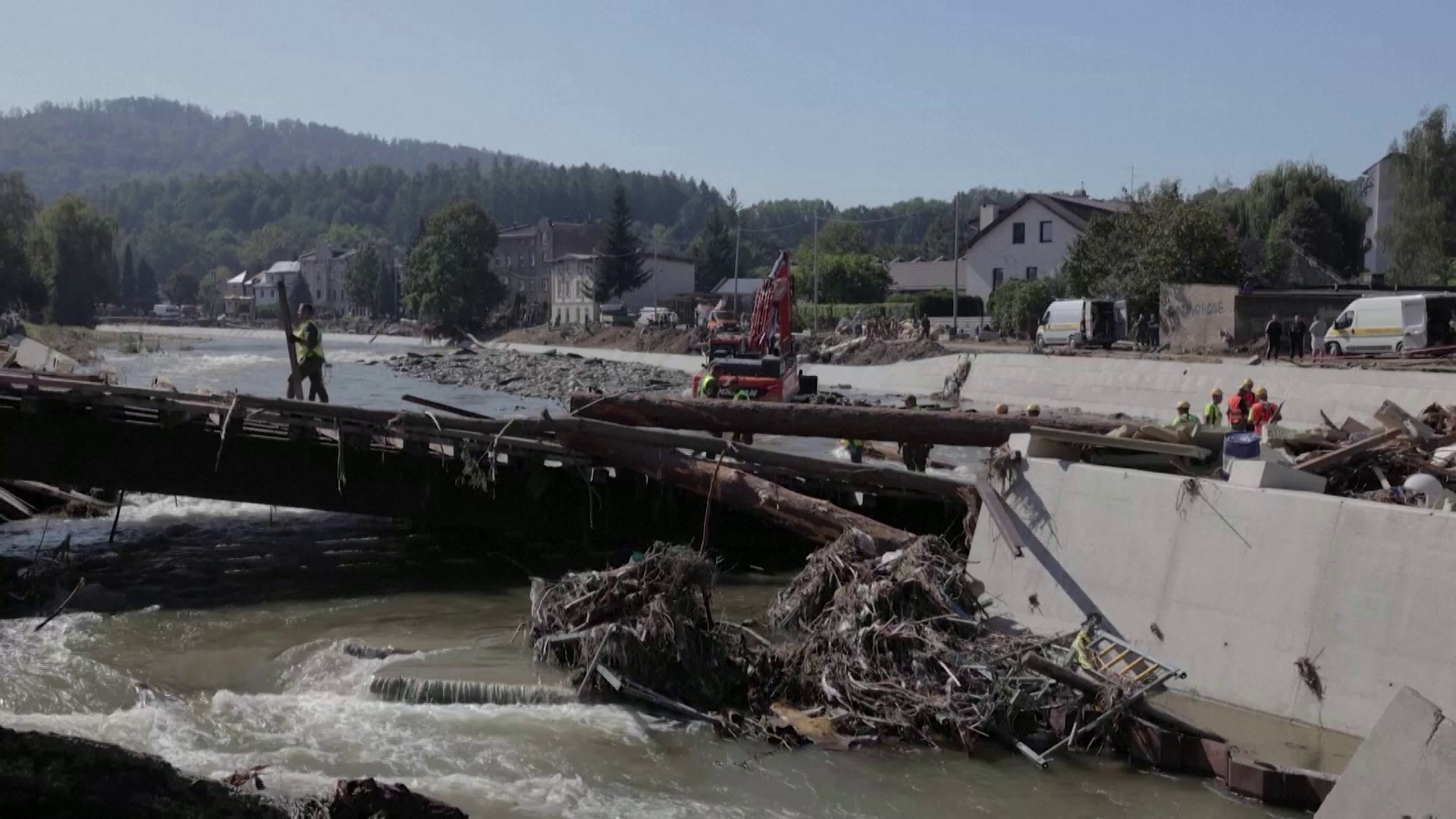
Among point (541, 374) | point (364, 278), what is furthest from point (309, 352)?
point (364, 278)

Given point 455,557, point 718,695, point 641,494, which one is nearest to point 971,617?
point 718,695

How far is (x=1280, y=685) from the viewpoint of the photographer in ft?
31.5

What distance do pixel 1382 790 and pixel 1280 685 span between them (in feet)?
6.68

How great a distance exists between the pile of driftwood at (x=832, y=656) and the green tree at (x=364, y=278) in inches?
5758

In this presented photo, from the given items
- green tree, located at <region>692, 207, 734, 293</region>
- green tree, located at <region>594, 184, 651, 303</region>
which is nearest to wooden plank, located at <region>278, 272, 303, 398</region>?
green tree, located at <region>594, 184, 651, 303</region>

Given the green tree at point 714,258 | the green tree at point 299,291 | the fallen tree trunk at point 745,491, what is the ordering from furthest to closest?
the green tree at point 299,291, the green tree at point 714,258, the fallen tree trunk at point 745,491

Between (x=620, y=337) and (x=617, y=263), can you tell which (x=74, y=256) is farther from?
(x=620, y=337)

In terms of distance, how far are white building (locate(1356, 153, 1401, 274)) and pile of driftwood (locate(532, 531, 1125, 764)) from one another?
201 ft

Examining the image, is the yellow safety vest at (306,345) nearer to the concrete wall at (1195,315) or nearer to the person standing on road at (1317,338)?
the person standing on road at (1317,338)

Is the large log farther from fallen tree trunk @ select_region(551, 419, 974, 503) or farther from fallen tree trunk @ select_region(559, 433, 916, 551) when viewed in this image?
fallen tree trunk @ select_region(559, 433, 916, 551)

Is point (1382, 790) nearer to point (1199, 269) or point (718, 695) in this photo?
point (718, 695)

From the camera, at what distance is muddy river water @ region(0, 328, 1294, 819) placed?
8977 mm

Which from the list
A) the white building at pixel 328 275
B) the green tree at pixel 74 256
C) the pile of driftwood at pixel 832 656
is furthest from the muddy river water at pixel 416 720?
the white building at pixel 328 275

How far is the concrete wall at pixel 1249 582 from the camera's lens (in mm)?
9008
